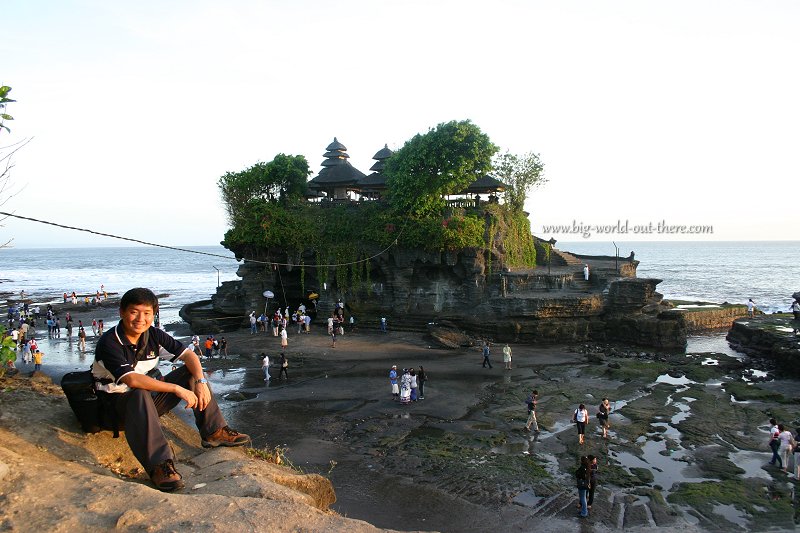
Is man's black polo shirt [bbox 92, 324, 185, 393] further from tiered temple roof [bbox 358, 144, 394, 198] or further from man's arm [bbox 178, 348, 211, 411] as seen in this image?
tiered temple roof [bbox 358, 144, 394, 198]

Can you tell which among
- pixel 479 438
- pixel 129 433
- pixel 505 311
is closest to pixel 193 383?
pixel 129 433

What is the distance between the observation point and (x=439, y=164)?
3462 cm

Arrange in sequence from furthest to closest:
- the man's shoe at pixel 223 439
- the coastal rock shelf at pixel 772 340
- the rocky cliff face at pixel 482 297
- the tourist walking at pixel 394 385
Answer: the rocky cliff face at pixel 482 297
the coastal rock shelf at pixel 772 340
the tourist walking at pixel 394 385
the man's shoe at pixel 223 439

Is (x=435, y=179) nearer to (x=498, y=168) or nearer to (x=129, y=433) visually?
(x=498, y=168)

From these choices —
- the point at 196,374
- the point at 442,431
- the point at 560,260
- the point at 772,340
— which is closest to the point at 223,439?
the point at 196,374

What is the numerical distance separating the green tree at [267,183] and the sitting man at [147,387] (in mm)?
34215

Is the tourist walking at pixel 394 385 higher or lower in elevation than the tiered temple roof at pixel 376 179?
lower

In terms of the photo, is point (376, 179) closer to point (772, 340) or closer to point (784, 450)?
point (772, 340)

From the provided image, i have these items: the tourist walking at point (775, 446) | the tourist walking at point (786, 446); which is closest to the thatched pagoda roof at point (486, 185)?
the tourist walking at point (775, 446)

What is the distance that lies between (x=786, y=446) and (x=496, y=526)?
372 inches

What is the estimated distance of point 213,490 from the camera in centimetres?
456

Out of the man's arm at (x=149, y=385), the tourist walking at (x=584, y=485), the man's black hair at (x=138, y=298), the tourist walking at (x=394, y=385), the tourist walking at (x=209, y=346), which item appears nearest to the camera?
the man's arm at (x=149, y=385)

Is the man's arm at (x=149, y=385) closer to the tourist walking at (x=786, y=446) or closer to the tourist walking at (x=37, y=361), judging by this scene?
the tourist walking at (x=786, y=446)

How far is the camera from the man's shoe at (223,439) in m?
5.66
